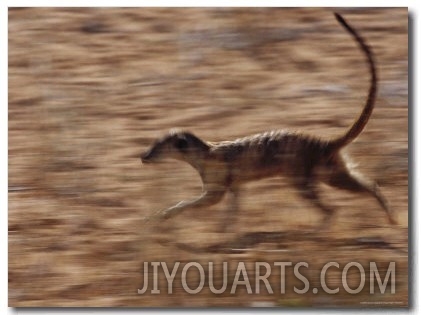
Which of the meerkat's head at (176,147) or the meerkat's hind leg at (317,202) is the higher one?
the meerkat's head at (176,147)

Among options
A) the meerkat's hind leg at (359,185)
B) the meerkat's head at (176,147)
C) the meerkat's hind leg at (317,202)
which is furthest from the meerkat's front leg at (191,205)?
the meerkat's hind leg at (359,185)

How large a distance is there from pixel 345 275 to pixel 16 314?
122 centimetres

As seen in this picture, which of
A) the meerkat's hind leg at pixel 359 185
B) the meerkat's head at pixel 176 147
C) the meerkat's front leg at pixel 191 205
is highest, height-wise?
the meerkat's head at pixel 176 147

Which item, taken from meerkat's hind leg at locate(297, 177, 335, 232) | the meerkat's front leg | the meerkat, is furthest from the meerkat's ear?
meerkat's hind leg at locate(297, 177, 335, 232)

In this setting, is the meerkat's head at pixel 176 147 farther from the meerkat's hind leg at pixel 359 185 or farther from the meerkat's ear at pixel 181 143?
the meerkat's hind leg at pixel 359 185

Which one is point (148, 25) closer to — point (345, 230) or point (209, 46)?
point (209, 46)

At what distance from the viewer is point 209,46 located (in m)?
6.92

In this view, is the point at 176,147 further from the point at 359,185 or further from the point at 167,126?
the point at 359,185

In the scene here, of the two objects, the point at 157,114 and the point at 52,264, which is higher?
the point at 157,114

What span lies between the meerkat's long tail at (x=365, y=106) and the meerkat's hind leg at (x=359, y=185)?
0.11 metres

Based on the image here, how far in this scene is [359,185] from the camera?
6.88 metres

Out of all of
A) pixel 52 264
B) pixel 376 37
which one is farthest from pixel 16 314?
pixel 376 37

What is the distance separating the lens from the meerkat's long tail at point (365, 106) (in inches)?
271

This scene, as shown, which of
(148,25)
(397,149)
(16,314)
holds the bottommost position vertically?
(16,314)
